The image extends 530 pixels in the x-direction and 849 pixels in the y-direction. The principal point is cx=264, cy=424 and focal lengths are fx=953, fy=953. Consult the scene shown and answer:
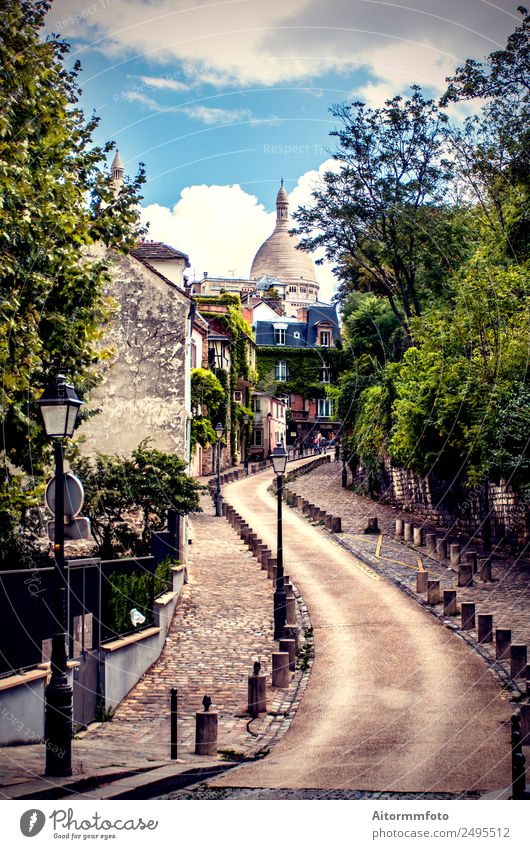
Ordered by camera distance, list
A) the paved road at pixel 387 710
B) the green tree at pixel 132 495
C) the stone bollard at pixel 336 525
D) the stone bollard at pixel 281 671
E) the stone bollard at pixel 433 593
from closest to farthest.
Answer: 1. the paved road at pixel 387 710
2. the stone bollard at pixel 281 671
3. the stone bollard at pixel 433 593
4. the green tree at pixel 132 495
5. the stone bollard at pixel 336 525

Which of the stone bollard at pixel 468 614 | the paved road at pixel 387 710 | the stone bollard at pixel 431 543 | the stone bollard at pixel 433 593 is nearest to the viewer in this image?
the paved road at pixel 387 710

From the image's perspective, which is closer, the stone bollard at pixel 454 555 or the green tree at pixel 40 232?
the green tree at pixel 40 232

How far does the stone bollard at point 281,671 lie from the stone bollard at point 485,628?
13.8 ft

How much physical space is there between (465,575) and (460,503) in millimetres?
9691

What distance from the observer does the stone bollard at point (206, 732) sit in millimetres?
13328

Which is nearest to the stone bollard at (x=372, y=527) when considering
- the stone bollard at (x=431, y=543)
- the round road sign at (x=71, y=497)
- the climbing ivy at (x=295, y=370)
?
the stone bollard at (x=431, y=543)

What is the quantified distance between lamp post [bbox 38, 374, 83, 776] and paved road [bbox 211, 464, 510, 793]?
184cm

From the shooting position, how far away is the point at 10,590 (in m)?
13.9

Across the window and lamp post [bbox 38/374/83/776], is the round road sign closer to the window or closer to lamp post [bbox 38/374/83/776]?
lamp post [bbox 38/374/83/776]

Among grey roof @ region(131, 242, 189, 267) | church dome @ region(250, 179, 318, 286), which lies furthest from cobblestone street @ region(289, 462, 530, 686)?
church dome @ region(250, 179, 318, 286)

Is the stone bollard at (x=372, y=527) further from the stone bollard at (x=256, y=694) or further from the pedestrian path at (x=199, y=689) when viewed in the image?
the stone bollard at (x=256, y=694)

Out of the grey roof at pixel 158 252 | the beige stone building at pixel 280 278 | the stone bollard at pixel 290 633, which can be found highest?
the beige stone building at pixel 280 278

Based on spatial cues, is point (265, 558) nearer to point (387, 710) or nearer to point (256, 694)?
point (256, 694)
